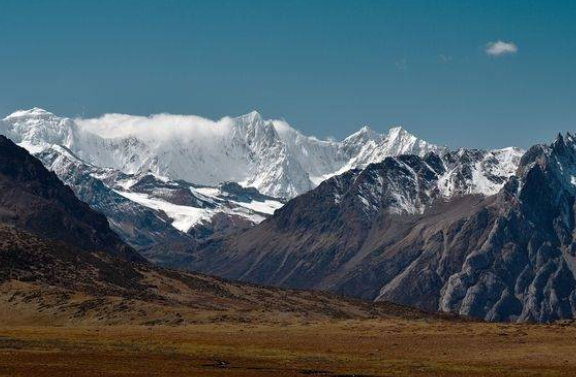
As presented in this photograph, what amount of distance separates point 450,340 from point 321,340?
2275 centimetres

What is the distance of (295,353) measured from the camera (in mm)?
153375

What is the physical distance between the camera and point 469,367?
432 feet

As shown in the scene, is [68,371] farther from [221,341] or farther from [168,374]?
[221,341]

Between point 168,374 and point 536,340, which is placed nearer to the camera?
point 168,374

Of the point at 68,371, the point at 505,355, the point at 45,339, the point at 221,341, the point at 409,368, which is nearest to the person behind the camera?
the point at 68,371

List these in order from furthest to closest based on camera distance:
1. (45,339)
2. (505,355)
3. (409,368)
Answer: (45,339) < (505,355) < (409,368)

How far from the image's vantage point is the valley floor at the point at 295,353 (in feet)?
401

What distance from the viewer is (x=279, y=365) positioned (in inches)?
5246

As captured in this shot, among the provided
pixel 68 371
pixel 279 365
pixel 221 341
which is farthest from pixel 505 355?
pixel 68 371

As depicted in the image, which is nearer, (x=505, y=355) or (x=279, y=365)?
(x=279, y=365)

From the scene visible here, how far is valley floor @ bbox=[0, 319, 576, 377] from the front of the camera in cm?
12219

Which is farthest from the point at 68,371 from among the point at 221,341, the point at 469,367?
the point at 221,341

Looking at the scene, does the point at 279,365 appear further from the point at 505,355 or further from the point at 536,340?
the point at 536,340

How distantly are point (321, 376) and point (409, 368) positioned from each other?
14.8 metres
